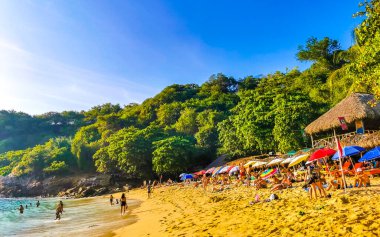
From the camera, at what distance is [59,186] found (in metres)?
53.0

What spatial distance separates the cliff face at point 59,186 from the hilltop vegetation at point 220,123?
1.83 m

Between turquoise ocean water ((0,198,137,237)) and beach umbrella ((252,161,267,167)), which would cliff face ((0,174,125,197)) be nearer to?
turquoise ocean water ((0,198,137,237))

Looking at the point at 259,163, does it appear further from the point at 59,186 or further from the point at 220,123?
the point at 59,186

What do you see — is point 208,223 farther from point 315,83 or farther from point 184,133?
point 184,133

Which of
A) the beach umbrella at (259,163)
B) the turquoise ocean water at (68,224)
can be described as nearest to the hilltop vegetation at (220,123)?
the beach umbrella at (259,163)

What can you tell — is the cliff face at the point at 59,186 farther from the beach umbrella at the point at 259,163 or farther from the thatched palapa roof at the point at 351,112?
the thatched palapa roof at the point at 351,112

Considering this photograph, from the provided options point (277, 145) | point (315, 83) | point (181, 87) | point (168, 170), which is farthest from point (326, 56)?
point (181, 87)

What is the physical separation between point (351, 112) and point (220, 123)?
2069 centimetres

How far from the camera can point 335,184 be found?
11.2m

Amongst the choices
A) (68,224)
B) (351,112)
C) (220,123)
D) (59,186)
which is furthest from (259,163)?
(59,186)

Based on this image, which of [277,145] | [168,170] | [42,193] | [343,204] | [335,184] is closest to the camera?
[343,204]

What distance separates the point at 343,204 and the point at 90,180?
157ft

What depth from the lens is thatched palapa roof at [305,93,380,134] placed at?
64.8 ft

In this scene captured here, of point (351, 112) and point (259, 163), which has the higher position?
point (351, 112)
